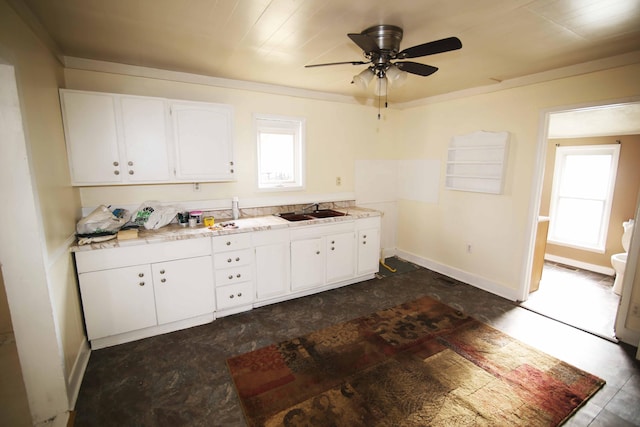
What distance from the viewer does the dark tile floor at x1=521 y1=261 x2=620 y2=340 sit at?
→ 2.89 metres

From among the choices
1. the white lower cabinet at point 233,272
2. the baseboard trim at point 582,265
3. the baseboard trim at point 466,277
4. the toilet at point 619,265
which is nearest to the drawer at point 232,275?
the white lower cabinet at point 233,272

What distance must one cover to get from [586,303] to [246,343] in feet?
12.5

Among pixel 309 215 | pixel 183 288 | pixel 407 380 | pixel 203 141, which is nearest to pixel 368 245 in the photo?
pixel 309 215

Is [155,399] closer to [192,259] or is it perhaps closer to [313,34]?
[192,259]

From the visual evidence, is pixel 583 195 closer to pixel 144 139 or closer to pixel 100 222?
pixel 144 139

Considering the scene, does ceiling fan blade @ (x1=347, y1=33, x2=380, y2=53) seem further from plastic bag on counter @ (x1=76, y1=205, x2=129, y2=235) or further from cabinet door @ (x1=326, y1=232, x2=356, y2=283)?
plastic bag on counter @ (x1=76, y1=205, x2=129, y2=235)

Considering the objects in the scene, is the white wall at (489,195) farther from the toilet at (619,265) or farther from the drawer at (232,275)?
the drawer at (232,275)

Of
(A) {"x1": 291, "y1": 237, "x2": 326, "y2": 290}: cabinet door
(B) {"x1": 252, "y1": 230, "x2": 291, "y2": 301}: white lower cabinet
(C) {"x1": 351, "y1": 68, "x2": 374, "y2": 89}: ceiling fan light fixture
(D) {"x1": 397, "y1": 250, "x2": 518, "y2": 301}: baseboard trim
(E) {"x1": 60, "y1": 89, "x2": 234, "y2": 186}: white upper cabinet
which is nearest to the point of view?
(C) {"x1": 351, "y1": 68, "x2": 374, "y2": 89}: ceiling fan light fixture

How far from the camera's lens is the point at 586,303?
329 cm

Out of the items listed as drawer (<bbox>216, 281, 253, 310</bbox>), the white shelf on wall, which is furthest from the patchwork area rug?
the white shelf on wall

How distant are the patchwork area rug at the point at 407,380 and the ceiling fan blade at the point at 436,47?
2281 mm

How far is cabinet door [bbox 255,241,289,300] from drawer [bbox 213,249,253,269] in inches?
4.3

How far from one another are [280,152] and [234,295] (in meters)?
→ 1.85

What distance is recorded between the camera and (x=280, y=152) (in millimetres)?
3721
